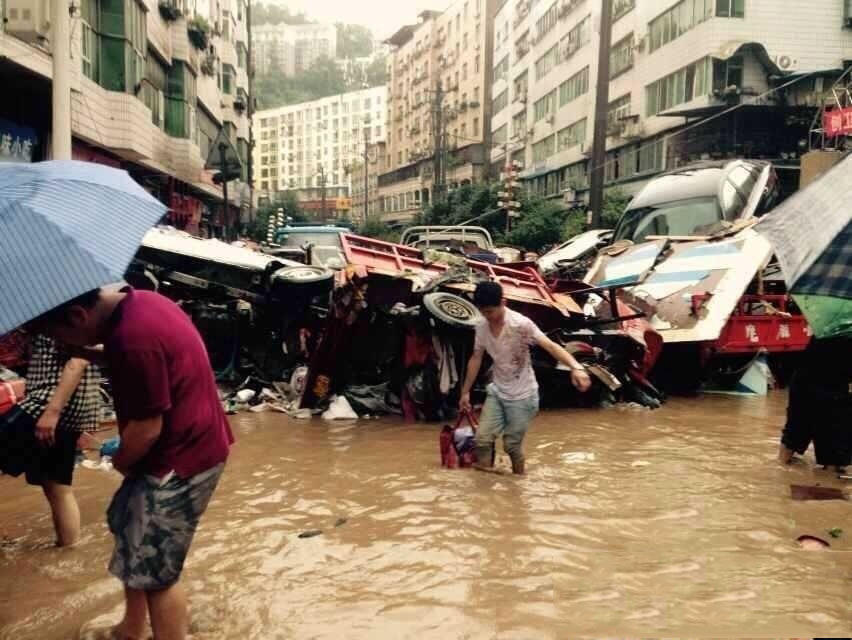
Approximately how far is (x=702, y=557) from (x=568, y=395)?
206 inches

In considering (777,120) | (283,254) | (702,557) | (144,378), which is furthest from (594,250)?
(777,120)

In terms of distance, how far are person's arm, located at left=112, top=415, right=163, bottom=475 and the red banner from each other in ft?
84.9

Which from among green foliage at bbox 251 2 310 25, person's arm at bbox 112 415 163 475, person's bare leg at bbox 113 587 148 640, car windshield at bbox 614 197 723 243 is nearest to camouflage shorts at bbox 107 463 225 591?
person's arm at bbox 112 415 163 475

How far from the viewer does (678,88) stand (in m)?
33.9

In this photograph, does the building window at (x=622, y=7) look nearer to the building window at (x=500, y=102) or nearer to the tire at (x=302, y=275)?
the building window at (x=500, y=102)

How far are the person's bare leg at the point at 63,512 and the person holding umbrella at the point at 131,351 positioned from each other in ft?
5.22

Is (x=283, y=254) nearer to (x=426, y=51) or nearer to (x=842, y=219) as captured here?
(x=842, y=219)

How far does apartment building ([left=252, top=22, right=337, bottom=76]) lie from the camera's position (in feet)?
547

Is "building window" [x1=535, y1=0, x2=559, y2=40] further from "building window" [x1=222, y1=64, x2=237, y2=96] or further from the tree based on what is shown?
the tree

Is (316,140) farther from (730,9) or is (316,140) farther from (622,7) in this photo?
(730,9)

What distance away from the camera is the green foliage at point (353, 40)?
171 metres

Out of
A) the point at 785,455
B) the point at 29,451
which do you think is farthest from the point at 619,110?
the point at 29,451

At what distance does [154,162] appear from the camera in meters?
21.5

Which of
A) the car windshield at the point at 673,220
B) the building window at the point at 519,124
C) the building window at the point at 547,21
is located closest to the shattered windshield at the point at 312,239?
the car windshield at the point at 673,220
